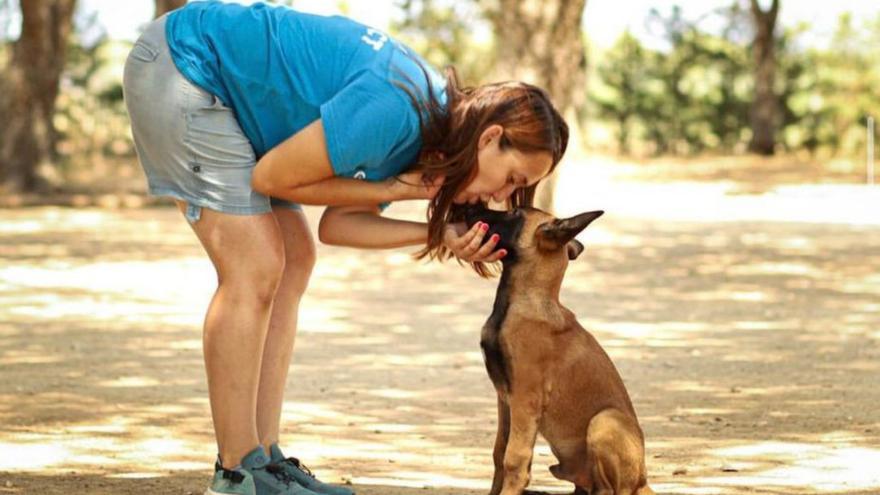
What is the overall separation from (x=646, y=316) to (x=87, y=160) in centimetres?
2480

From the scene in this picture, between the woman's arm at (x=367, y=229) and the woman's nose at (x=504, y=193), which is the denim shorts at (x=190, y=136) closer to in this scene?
the woman's arm at (x=367, y=229)

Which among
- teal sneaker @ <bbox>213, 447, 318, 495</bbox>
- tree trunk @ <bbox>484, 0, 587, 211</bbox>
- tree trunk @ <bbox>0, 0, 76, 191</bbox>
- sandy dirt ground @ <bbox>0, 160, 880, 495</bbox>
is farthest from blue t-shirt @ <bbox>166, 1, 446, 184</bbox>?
tree trunk @ <bbox>0, 0, 76, 191</bbox>

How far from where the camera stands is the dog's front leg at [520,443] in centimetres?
471

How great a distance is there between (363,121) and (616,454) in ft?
4.42

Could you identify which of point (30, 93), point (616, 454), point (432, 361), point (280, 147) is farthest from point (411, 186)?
point (30, 93)

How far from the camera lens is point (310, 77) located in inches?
187

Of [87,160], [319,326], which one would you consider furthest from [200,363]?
[87,160]

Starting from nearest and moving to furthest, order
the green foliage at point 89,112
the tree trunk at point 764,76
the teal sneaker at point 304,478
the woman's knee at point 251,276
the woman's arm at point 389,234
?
the woman's arm at point 389,234 → the woman's knee at point 251,276 → the teal sneaker at point 304,478 → the tree trunk at point 764,76 → the green foliage at point 89,112

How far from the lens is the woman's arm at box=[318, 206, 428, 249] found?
4.93m

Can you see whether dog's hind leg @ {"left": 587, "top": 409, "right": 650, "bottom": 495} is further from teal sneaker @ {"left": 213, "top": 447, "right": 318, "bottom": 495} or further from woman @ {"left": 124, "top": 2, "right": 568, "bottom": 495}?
teal sneaker @ {"left": 213, "top": 447, "right": 318, "bottom": 495}

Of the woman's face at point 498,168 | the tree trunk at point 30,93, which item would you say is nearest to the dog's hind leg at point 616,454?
the woman's face at point 498,168

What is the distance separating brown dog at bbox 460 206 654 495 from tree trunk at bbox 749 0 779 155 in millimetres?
27572

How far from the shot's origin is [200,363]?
28.5ft

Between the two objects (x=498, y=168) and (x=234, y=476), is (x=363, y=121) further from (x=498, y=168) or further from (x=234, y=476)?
(x=234, y=476)
